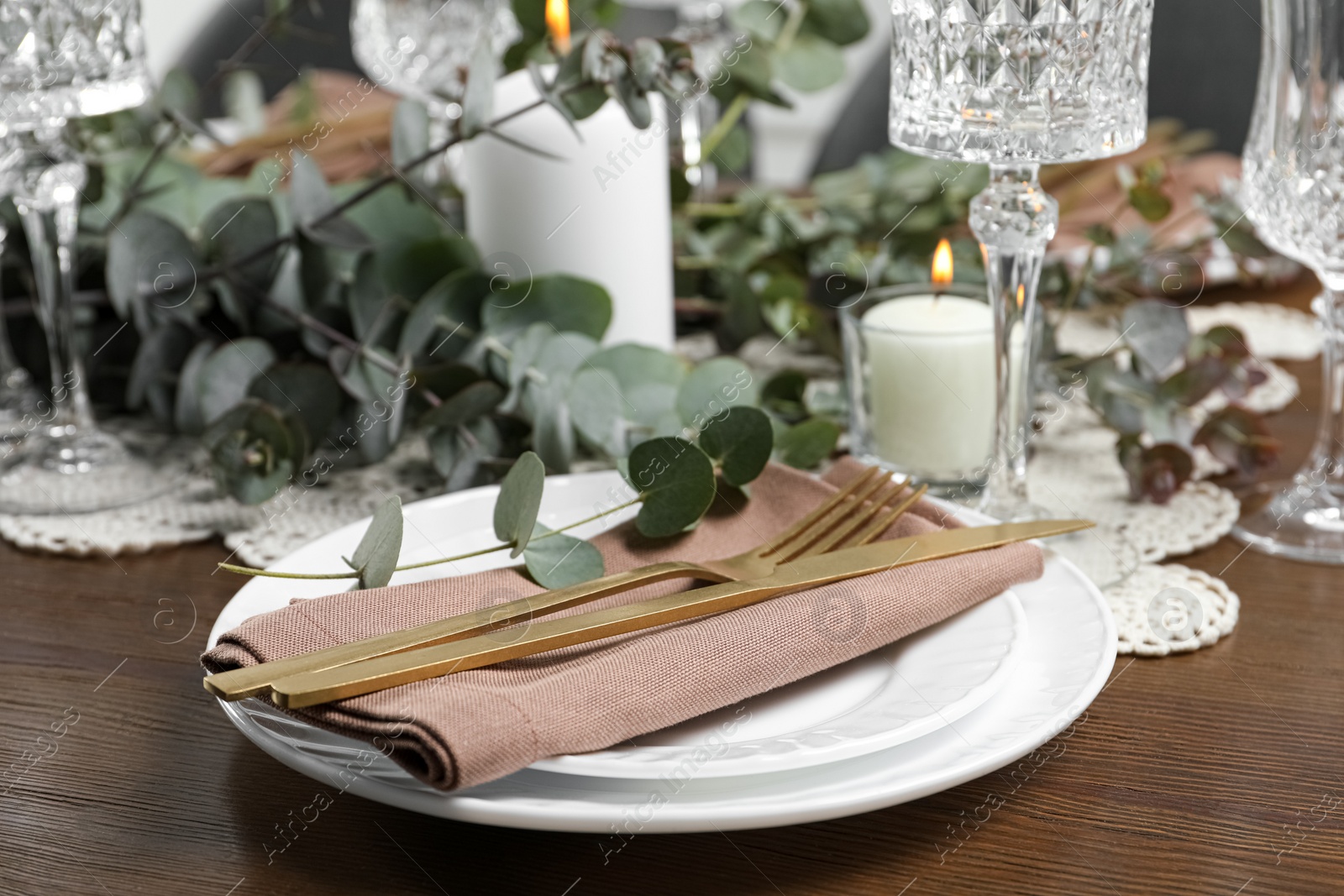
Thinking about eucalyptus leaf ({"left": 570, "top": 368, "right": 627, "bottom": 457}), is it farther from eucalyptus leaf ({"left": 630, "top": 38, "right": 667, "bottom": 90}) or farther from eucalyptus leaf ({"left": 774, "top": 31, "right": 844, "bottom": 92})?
eucalyptus leaf ({"left": 774, "top": 31, "right": 844, "bottom": 92})

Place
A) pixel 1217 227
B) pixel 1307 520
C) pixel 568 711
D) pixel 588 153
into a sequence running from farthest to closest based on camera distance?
1. pixel 1217 227
2. pixel 588 153
3. pixel 1307 520
4. pixel 568 711

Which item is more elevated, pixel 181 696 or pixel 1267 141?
pixel 1267 141

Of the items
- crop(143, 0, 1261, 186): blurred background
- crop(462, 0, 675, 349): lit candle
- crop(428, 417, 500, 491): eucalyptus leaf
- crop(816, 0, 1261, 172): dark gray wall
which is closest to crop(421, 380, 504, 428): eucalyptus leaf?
crop(428, 417, 500, 491): eucalyptus leaf

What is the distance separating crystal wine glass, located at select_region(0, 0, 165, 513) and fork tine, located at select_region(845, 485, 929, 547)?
1.14 feet

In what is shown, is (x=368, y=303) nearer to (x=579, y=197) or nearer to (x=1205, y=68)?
(x=579, y=197)

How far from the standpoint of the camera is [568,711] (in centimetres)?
33

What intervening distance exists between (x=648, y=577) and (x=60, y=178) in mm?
383

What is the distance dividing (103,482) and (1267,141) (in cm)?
57

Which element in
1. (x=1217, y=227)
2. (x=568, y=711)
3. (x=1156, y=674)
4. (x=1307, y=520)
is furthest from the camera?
(x=1217, y=227)

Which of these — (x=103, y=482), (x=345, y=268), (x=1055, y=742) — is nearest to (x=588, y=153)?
(x=345, y=268)

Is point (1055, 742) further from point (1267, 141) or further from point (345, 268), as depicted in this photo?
point (345, 268)

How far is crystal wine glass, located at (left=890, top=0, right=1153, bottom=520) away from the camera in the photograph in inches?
18.9

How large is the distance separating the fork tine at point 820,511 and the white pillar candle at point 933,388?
12cm

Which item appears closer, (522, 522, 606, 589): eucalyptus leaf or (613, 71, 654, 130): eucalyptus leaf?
(522, 522, 606, 589): eucalyptus leaf
